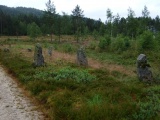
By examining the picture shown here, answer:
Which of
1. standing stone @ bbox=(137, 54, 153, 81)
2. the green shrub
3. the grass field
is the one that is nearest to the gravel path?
the grass field

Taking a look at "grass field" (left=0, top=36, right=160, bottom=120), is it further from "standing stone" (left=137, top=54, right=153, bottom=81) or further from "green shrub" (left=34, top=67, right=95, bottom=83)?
"standing stone" (left=137, top=54, right=153, bottom=81)

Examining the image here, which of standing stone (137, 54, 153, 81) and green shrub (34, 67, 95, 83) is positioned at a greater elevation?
standing stone (137, 54, 153, 81)

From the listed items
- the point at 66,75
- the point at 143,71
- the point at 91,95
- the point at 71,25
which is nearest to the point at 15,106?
the point at 91,95

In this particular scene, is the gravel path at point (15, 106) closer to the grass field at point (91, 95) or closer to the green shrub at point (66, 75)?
the grass field at point (91, 95)

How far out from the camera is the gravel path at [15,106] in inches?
388

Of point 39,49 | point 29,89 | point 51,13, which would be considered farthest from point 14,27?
point 29,89

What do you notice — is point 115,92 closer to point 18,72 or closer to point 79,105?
point 79,105

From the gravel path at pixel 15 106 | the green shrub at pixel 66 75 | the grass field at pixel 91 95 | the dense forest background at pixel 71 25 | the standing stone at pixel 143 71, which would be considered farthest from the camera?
the dense forest background at pixel 71 25

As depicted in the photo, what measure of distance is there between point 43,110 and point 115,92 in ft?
10.4

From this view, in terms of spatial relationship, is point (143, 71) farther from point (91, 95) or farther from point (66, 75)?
point (66, 75)

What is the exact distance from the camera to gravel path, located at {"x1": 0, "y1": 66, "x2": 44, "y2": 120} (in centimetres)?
986

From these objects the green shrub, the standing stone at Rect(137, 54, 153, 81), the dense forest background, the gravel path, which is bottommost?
the gravel path

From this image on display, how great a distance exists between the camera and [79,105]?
9.78 metres

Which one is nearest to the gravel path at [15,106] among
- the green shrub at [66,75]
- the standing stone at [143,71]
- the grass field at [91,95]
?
the grass field at [91,95]
